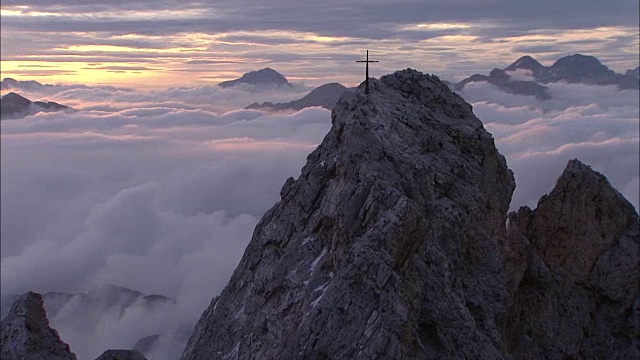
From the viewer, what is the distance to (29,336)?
101ft

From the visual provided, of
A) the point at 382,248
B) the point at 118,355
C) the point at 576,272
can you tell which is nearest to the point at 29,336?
the point at 118,355

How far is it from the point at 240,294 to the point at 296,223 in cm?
607

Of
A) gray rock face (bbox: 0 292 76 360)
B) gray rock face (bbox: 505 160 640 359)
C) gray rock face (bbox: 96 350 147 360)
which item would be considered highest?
gray rock face (bbox: 0 292 76 360)

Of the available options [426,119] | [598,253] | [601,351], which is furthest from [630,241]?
[426,119]

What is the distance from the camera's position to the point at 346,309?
36656 millimetres

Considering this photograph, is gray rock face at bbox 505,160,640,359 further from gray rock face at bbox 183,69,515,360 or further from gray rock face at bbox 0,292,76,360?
gray rock face at bbox 0,292,76,360

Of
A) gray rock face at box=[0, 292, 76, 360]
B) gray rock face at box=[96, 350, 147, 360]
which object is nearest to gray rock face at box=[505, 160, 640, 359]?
gray rock face at box=[96, 350, 147, 360]

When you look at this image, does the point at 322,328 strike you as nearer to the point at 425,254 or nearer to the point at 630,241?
the point at 425,254

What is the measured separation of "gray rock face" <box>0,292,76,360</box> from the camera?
30391 millimetres

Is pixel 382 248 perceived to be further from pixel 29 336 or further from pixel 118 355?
pixel 29 336

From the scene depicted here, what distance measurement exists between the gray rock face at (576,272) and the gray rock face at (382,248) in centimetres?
699

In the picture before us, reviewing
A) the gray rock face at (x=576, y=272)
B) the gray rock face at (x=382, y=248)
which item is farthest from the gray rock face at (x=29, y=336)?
the gray rock face at (x=576, y=272)

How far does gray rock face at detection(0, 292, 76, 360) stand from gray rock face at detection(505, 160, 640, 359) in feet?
108

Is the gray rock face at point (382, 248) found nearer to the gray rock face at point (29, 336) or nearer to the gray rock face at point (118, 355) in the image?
the gray rock face at point (118, 355)
